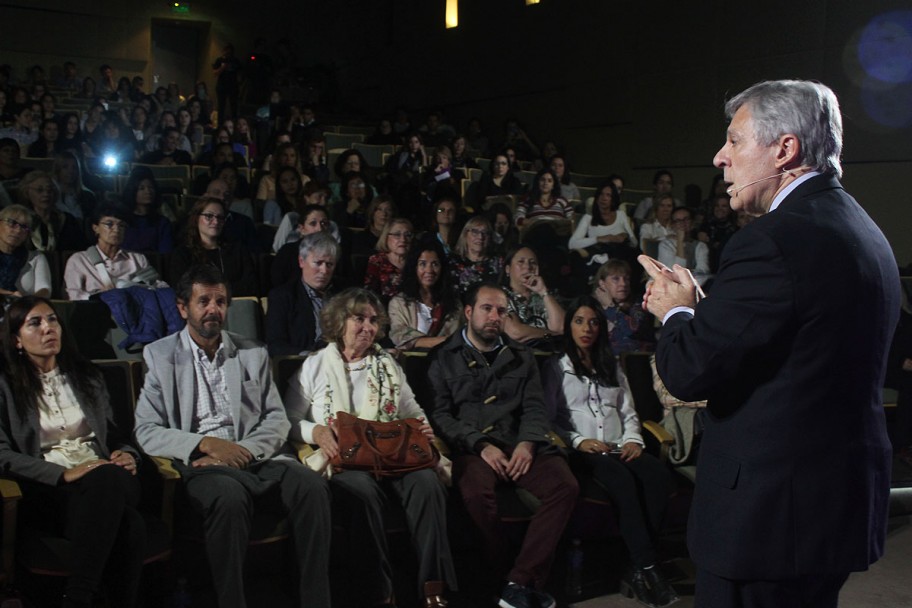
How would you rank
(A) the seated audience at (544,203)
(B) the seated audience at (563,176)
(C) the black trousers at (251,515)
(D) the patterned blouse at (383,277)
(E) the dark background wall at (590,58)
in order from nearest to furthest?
(C) the black trousers at (251,515), (D) the patterned blouse at (383,277), (A) the seated audience at (544,203), (E) the dark background wall at (590,58), (B) the seated audience at (563,176)

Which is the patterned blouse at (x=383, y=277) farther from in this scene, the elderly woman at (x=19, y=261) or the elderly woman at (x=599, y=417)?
the elderly woman at (x=19, y=261)

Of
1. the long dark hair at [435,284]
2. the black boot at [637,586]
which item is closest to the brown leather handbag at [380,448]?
the black boot at [637,586]

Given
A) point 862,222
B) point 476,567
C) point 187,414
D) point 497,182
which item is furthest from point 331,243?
point 497,182

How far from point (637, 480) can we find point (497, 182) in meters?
4.18

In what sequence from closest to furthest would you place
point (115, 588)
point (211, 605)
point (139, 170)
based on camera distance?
point (115, 588) < point (211, 605) < point (139, 170)

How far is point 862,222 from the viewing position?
125cm

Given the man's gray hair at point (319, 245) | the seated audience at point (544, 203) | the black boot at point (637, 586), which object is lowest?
the black boot at point (637, 586)

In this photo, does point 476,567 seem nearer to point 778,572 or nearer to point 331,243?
point 331,243

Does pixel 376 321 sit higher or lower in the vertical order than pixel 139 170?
lower

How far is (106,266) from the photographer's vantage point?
3.72 metres

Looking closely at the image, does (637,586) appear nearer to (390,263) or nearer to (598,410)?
(598,410)

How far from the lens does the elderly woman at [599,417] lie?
2.91m

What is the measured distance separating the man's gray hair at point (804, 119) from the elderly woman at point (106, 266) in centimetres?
287

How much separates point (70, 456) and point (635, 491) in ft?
5.68
